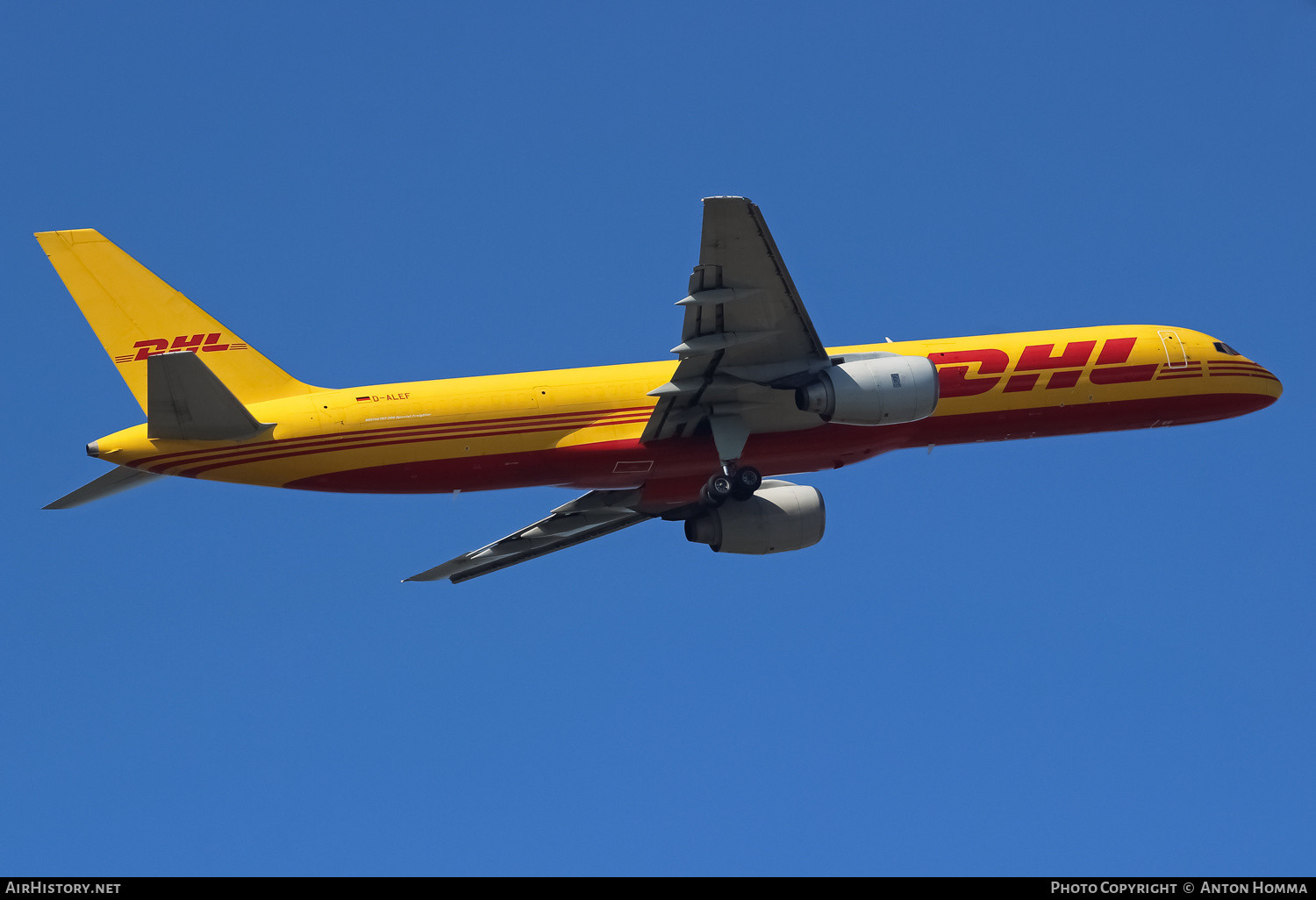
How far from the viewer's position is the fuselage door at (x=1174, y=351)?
37750mm

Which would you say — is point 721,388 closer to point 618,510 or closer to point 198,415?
point 618,510

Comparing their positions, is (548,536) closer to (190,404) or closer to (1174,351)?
(190,404)

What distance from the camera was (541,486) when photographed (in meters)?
34.4

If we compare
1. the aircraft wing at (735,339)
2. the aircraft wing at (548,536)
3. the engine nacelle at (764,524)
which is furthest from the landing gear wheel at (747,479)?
the aircraft wing at (548,536)

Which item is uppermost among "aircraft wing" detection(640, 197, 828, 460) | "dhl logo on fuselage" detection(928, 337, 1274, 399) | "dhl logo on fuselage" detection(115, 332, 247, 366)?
"dhl logo on fuselage" detection(928, 337, 1274, 399)

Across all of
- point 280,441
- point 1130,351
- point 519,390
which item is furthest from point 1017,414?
point 280,441

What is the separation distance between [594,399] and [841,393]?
5.61m

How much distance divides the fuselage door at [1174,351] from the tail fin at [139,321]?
21.2 meters

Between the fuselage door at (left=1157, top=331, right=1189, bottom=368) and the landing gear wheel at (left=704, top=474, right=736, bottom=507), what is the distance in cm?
1220

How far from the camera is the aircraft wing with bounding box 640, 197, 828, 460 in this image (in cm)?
2875

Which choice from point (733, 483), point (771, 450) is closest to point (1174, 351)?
point (771, 450)

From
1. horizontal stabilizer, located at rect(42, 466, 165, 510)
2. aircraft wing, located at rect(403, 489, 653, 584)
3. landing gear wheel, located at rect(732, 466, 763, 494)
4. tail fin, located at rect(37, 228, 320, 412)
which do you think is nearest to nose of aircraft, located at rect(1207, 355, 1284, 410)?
landing gear wheel, located at rect(732, 466, 763, 494)

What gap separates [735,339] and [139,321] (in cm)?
1274

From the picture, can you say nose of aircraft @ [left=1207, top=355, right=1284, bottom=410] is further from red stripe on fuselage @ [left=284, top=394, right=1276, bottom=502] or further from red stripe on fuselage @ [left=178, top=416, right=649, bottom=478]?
red stripe on fuselage @ [left=178, top=416, right=649, bottom=478]
